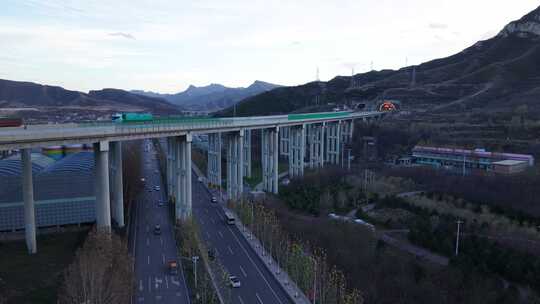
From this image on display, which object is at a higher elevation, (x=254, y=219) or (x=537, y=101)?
(x=537, y=101)

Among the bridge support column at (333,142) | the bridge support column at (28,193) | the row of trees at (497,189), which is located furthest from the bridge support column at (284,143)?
the bridge support column at (28,193)

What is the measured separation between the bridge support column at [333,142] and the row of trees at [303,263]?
34.4 metres

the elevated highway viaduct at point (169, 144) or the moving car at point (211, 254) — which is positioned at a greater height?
the elevated highway viaduct at point (169, 144)

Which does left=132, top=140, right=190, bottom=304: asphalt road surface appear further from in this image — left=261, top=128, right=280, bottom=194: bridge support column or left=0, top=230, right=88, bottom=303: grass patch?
left=261, top=128, right=280, bottom=194: bridge support column

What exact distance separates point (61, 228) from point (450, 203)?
30.4m

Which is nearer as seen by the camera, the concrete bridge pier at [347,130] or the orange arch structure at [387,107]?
the concrete bridge pier at [347,130]

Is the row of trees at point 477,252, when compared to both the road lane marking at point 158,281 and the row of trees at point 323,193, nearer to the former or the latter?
the row of trees at point 323,193

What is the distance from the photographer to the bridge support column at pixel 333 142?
208 ft

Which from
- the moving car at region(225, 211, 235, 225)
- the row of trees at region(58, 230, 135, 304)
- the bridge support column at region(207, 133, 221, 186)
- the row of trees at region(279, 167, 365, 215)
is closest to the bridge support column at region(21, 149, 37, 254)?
the row of trees at region(58, 230, 135, 304)

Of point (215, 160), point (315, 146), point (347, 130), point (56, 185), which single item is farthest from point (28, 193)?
point (347, 130)

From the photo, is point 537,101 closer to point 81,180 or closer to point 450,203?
point 450,203

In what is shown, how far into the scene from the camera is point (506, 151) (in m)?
44.4

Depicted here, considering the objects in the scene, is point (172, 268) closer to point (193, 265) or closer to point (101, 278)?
point (193, 265)

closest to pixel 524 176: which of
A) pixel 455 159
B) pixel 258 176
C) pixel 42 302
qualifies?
pixel 455 159
